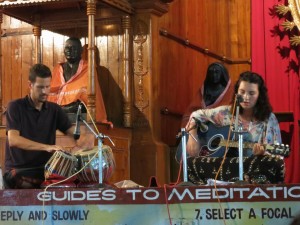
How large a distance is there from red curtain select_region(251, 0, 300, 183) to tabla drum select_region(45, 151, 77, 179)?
3.88 metres

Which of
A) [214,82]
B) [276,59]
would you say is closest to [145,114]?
[214,82]

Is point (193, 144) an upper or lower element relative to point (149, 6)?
lower

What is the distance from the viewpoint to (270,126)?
541 centimetres

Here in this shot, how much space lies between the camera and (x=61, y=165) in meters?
4.87

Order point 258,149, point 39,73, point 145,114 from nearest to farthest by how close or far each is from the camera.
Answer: point 258,149, point 39,73, point 145,114

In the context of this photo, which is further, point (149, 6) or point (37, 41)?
point (37, 41)

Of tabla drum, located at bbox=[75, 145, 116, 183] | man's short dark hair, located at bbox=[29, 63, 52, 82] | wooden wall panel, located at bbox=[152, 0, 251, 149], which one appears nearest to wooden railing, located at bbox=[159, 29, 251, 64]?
wooden wall panel, located at bbox=[152, 0, 251, 149]

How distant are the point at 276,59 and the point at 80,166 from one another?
4.04 m

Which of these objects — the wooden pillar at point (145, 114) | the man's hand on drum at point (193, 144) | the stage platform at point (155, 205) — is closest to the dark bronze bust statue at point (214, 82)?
the wooden pillar at point (145, 114)

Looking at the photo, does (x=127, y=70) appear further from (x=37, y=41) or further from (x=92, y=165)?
(x=92, y=165)

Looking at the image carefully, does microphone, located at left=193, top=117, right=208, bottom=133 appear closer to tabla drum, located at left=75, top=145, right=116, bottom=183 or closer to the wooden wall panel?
tabla drum, located at left=75, top=145, right=116, bottom=183

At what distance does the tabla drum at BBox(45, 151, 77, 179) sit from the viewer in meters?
4.87

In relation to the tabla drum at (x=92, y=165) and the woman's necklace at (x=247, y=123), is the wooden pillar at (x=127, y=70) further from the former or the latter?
the tabla drum at (x=92, y=165)

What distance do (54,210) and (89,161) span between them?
534mm
